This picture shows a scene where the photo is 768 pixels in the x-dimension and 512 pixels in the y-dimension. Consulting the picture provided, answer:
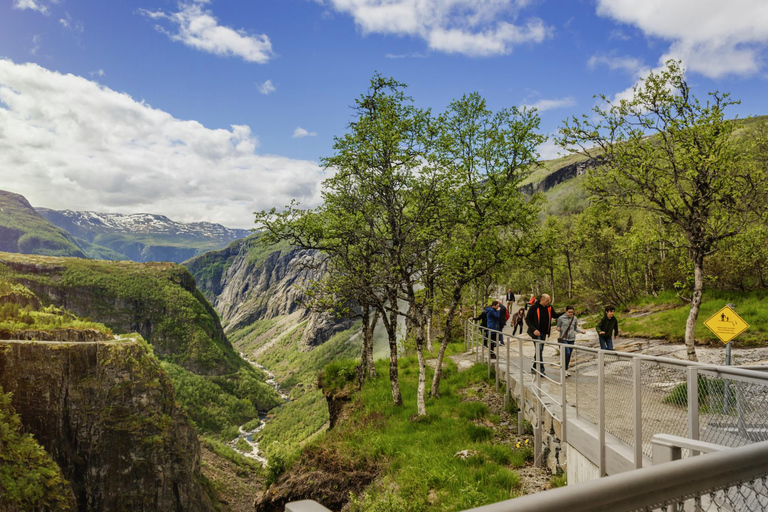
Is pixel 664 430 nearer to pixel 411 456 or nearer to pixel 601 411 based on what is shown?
pixel 601 411

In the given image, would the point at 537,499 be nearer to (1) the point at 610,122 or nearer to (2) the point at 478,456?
(2) the point at 478,456

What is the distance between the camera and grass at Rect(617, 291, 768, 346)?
17109mm

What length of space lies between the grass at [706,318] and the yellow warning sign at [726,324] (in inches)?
329

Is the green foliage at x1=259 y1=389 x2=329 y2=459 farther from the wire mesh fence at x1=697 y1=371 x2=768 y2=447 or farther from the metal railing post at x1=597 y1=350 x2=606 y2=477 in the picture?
the wire mesh fence at x1=697 y1=371 x2=768 y2=447

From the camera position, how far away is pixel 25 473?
7656cm

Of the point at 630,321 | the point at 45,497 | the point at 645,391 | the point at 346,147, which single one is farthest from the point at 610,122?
the point at 45,497

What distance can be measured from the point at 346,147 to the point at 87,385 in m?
111

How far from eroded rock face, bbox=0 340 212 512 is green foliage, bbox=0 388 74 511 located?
7312mm

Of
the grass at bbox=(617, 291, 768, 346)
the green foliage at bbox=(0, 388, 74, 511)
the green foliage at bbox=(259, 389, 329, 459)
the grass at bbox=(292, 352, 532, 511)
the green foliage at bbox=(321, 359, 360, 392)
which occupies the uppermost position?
the grass at bbox=(617, 291, 768, 346)

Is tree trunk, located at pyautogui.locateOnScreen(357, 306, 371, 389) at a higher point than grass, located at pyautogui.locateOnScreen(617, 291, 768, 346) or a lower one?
lower

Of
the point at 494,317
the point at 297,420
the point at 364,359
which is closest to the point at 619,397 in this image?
the point at 494,317

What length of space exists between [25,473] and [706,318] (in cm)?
10491

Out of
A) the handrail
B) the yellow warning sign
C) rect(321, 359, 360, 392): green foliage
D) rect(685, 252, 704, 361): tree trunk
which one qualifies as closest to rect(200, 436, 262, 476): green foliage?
rect(321, 359, 360, 392): green foliage

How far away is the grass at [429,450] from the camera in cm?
906
